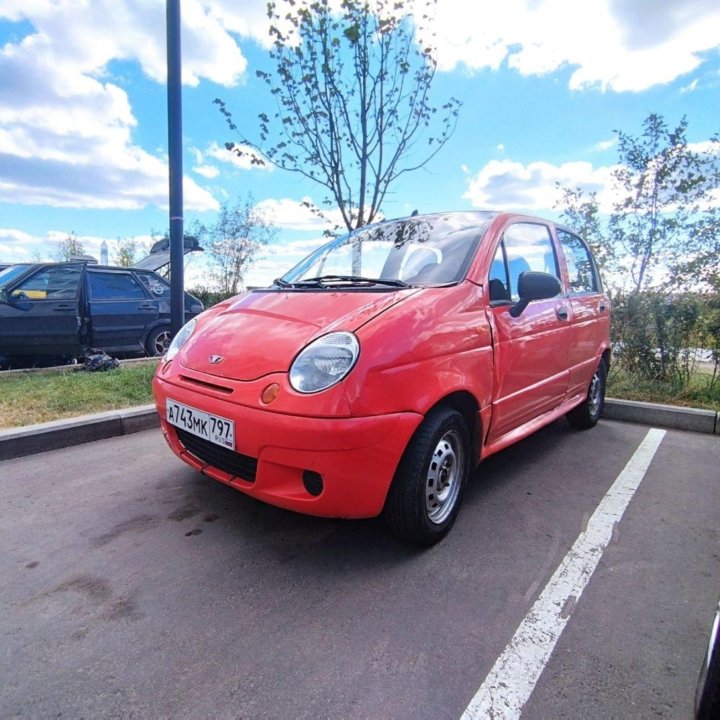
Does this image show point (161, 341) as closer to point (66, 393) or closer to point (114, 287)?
point (114, 287)

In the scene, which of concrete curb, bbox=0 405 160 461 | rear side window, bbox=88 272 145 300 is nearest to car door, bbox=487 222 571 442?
concrete curb, bbox=0 405 160 461

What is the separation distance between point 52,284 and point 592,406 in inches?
261

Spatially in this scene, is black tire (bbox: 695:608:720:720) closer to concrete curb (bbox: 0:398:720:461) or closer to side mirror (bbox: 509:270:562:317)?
side mirror (bbox: 509:270:562:317)

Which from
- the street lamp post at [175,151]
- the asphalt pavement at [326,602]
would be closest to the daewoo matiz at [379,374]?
the asphalt pavement at [326,602]

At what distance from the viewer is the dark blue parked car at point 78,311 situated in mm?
5914

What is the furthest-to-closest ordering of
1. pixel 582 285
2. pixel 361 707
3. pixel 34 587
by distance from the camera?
pixel 582 285 < pixel 34 587 < pixel 361 707

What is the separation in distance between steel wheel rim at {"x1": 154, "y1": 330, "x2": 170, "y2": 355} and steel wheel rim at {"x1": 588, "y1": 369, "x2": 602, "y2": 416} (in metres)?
5.88

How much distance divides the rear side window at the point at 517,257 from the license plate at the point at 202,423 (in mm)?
1597

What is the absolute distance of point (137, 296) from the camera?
714cm

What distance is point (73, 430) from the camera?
372 centimetres

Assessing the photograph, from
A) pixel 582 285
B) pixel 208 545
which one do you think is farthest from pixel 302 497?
pixel 582 285

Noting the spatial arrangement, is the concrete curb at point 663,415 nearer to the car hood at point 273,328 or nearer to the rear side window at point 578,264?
the rear side window at point 578,264

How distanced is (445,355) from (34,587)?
80.8 inches

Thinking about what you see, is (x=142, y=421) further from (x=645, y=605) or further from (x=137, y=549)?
(x=645, y=605)
